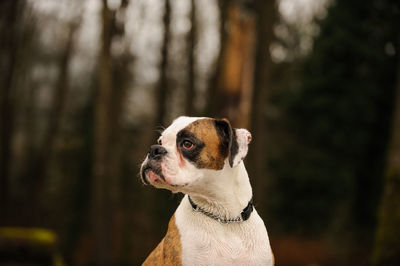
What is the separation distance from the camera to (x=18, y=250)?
891 centimetres

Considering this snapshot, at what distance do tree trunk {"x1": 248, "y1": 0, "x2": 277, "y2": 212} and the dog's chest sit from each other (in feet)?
22.2

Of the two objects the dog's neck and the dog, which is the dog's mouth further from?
the dog's neck

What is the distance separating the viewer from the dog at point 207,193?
3.48 m

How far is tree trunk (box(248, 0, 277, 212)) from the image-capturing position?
1032cm

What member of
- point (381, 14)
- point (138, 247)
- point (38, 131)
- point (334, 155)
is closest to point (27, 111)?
point (38, 131)

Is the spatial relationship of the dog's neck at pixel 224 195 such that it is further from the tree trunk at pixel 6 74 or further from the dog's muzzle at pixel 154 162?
the tree trunk at pixel 6 74

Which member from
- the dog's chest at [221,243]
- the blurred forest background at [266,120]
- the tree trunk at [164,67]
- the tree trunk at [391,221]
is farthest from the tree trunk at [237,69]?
the dog's chest at [221,243]

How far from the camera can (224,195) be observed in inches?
144

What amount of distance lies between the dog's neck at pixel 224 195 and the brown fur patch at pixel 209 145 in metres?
0.11

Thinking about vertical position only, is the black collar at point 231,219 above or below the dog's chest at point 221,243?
above

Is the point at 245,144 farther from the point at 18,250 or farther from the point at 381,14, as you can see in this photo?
the point at 381,14

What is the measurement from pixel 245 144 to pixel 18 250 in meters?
7.39

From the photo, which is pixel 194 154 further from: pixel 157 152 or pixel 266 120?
pixel 266 120

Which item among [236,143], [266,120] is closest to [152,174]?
[236,143]
